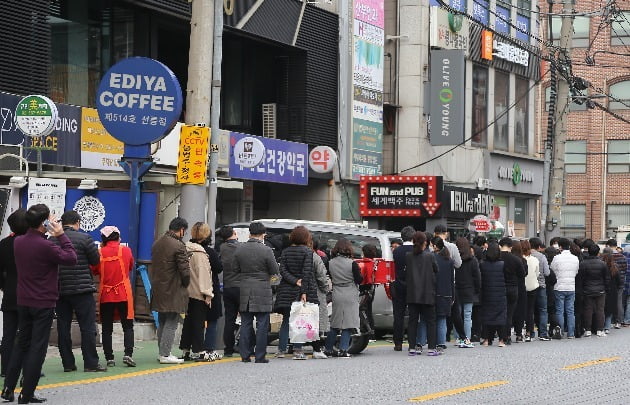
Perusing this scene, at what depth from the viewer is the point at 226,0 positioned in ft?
102

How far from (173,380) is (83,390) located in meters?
1.26

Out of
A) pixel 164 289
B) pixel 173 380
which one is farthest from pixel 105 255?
pixel 173 380

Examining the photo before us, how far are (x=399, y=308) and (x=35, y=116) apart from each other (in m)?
6.41

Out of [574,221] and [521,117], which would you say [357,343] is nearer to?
[521,117]

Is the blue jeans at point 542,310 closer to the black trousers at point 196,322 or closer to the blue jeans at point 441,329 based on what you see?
the blue jeans at point 441,329

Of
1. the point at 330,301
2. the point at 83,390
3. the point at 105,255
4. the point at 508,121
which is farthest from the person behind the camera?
the point at 508,121

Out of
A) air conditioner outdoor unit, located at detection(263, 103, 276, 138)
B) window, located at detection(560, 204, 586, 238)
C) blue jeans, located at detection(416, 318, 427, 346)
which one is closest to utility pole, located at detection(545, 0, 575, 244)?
air conditioner outdoor unit, located at detection(263, 103, 276, 138)

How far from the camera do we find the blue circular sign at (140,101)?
18.8 metres

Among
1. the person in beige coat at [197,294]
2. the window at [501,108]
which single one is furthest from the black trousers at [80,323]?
the window at [501,108]

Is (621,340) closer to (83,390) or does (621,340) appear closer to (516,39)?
(83,390)

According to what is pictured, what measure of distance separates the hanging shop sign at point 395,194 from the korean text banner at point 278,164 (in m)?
2.82

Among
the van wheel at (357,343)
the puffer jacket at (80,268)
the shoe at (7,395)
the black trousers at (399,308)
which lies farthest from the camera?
the black trousers at (399,308)

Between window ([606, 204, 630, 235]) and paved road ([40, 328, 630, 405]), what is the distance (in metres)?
55.1

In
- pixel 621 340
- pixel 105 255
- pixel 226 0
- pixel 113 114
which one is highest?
pixel 226 0
